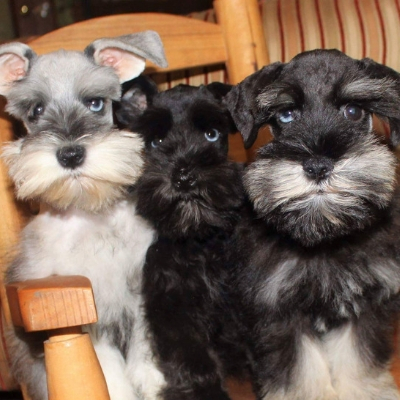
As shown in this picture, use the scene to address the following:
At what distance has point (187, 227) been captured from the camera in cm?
161

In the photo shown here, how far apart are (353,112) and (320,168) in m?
0.35

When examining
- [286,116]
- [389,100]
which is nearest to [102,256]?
[286,116]

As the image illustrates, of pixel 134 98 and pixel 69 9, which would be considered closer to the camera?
pixel 134 98

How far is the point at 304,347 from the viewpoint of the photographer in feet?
5.32

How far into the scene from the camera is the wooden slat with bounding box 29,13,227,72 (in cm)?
202

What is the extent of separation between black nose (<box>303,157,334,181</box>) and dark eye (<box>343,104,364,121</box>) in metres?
0.30

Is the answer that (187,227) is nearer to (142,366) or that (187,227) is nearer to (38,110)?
(142,366)

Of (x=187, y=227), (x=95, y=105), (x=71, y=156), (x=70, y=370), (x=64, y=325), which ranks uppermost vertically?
(x=95, y=105)

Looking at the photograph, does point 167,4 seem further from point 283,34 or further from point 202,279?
point 202,279

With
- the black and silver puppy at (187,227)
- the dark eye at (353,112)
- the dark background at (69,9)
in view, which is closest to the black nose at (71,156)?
the black and silver puppy at (187,227)

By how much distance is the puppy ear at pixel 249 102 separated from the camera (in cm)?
167

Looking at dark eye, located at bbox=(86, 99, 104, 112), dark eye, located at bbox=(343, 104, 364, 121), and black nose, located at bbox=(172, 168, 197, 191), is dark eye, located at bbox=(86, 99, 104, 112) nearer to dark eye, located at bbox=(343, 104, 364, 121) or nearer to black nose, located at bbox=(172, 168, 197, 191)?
black nose, located at bbox=(172, 168, 197, 191)

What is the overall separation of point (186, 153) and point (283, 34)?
141 centimetres

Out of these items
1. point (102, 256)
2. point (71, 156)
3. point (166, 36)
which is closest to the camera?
point (71, 156)
